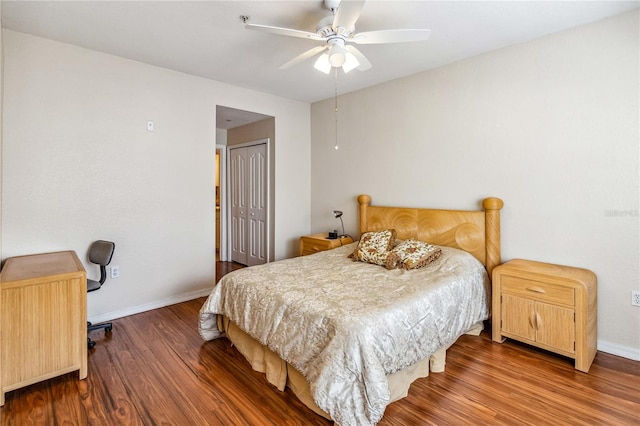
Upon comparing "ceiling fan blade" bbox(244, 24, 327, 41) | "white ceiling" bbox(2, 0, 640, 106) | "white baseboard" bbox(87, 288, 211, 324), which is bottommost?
"white baseboard" bbox(87, 288, 211, 324)

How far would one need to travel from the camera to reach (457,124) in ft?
10.5

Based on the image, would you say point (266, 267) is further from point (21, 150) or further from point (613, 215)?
point (613, 215)

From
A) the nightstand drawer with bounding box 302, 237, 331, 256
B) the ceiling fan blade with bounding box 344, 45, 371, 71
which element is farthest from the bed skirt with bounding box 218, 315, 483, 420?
the ceiling fan blade with bounding box 344, 45, 371, 71

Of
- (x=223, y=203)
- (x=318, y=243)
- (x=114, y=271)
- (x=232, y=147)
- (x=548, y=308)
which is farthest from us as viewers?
(x=223, y=203)

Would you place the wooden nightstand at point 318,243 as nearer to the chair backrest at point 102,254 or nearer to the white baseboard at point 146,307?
the white baseboard at point 146,307

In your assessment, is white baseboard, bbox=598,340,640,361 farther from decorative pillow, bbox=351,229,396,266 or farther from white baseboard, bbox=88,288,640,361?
decorative pillow, bbox=351,229,396,266

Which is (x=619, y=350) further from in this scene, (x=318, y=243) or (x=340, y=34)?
(x=340, y=34)

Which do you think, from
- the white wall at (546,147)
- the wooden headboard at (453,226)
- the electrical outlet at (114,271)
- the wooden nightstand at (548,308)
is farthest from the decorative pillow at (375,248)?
the electrical outlet at (114,271)

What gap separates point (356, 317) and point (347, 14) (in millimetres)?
1699

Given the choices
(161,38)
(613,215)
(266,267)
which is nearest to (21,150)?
Result: (161,38)

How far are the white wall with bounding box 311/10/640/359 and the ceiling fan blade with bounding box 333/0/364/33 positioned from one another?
5.67ft

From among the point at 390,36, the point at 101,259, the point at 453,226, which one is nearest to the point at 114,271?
the point at 101,259

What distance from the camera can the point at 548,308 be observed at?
2361mm

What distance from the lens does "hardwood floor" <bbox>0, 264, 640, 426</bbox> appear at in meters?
1.78
